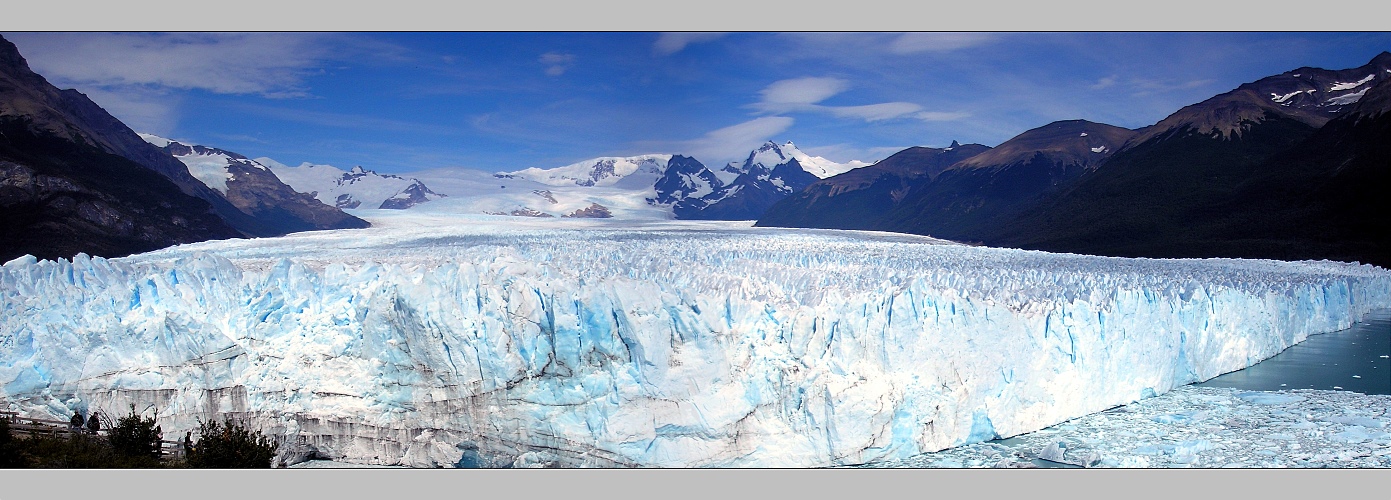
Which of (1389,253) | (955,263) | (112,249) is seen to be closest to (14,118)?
(112,249)

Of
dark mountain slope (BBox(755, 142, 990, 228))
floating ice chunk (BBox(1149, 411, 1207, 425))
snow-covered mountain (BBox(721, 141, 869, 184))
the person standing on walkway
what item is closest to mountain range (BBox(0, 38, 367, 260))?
the person standing on walkway

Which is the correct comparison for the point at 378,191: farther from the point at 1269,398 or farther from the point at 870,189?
the point at 1269,398

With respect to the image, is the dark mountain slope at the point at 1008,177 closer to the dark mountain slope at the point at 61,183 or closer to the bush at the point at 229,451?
the dark mountain slope at the point at 61,183

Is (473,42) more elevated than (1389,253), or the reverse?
(473,42)

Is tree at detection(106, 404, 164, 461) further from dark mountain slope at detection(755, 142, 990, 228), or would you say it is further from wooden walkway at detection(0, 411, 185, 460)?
dark mountain slope at detection(755, 142, 990, 228)

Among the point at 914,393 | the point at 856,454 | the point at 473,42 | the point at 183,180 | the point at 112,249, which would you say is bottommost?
the point at 856,454

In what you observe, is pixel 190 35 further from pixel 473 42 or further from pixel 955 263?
pixel 955 263
